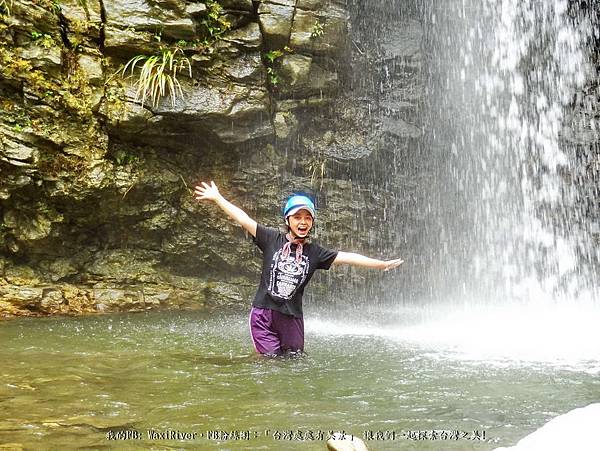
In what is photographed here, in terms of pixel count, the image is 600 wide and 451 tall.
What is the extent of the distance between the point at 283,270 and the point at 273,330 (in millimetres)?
593

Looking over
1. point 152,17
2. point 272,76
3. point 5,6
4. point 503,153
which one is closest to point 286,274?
point 272,76

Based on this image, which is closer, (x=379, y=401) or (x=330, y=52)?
(x=379, y=401)

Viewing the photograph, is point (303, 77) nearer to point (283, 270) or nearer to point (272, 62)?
point (272, 62)

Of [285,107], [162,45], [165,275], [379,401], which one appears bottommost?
[379,401]

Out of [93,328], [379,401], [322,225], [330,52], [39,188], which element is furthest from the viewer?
[322,225]

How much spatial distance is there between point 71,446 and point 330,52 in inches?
319

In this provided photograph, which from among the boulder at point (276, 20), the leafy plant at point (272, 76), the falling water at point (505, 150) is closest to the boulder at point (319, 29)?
the boulder at point (276, 20)

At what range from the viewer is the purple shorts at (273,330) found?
499cm

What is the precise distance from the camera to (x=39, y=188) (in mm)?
8297

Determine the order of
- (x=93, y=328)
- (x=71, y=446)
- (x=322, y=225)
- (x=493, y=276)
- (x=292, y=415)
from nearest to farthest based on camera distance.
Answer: (x=71, y=446) → (x=292, y=415) → (x=93, y=328) → (x=322, y=225) → (x=493, y=276)

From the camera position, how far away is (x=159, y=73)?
8.31 metres

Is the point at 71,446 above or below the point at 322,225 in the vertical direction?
below

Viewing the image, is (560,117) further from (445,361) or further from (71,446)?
(71,446)

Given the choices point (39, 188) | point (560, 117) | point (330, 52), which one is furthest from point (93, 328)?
point (560, 117)
